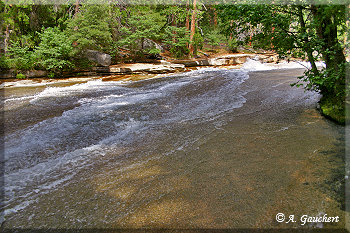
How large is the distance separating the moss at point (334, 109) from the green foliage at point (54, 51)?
12.5 meters

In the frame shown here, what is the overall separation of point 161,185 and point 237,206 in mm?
959

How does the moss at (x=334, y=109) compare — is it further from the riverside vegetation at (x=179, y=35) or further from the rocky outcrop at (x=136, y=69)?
the rocky outcrop at (x=136, y=69)

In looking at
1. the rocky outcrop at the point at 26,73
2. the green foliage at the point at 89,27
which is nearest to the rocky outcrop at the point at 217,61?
the green foliage at the point at 89,27

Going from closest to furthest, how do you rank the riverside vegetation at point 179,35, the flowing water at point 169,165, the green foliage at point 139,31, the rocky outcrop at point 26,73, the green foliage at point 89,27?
the flowing water at point 169,165 < the riverside vegetation at point 179,35 < the rocky outcrop at point 26,73 < the green foliage at point 89,27 < the green foliage at point 139,31

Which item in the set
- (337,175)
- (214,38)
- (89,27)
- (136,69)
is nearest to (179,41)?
(214,38)

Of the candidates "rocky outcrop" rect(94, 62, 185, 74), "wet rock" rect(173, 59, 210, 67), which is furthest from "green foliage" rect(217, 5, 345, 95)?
"wet rock" rect(173, 59, 210, 67)

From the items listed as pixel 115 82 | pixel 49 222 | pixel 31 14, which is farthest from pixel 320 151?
pixel 31 14

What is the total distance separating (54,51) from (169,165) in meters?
12.1

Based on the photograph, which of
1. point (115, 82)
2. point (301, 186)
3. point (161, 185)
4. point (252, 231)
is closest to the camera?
point (252, 231)

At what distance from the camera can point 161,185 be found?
2809 mm

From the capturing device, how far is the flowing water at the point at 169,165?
2312 mm

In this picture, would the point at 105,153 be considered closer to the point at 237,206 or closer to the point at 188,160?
the point at 188,160

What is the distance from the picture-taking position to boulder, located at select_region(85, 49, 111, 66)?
1380cm

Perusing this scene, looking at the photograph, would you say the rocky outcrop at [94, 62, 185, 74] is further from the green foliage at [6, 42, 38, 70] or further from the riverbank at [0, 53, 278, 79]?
the green foliage at [6, 42, 38, 70]
